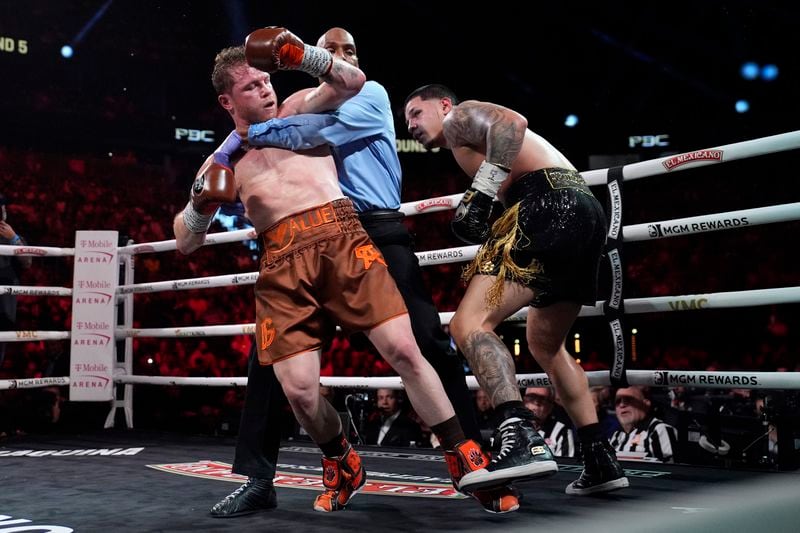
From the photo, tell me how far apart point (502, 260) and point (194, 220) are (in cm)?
77

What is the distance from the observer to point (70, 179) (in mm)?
10180

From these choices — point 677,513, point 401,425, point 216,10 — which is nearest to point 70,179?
point 216,10

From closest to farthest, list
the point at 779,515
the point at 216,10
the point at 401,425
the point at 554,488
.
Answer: the point at 779,515 → the point at 554,488 → the point at 401,425 → the point at 216,10

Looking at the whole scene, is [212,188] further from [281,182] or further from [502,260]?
[502,260]

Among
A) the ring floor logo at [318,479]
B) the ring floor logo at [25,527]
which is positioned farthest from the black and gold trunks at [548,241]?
the ring floor logo at [25,527]

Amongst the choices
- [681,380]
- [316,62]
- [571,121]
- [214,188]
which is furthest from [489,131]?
[571,121]

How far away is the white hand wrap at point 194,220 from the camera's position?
6.46 ft

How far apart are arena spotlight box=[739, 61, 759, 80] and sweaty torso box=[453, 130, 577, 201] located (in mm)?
8262

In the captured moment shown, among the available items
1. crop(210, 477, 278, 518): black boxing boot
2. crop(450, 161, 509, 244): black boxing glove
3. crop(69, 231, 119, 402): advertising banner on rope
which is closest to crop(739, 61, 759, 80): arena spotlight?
crop(69, 231, 119, 402): advertising banner on rope

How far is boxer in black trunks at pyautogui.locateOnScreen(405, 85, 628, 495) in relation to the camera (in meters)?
1.88

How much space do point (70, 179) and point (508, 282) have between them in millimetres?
9473

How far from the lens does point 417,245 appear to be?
9.10 meters

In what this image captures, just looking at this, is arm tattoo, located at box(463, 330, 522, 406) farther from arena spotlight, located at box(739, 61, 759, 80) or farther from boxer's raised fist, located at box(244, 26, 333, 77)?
arena spotlight, located at box(739, 61, 759, 80)

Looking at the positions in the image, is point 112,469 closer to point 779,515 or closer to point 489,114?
point 489,114
